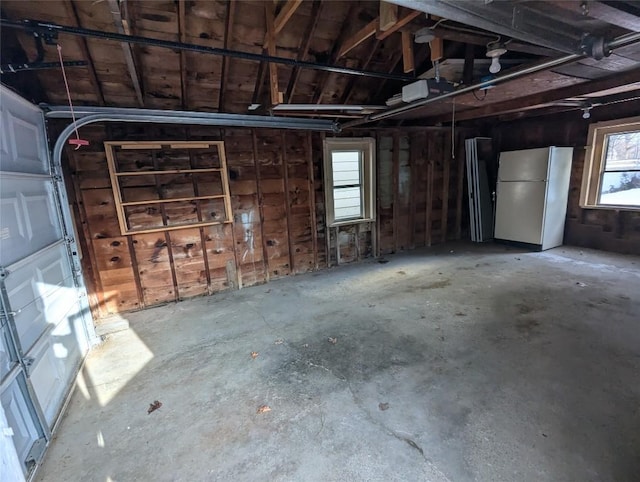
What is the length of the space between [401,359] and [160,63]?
3.66 metres

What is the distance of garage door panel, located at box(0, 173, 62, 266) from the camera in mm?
1819

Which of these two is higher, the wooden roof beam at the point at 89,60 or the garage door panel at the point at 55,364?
the wooden roof beam at the point at 89,60

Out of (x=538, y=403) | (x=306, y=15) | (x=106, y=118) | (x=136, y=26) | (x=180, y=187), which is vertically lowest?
(x=538, y=403)

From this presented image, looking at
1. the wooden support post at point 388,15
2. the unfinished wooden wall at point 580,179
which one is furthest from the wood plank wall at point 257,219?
the wooden support post at point 388,15

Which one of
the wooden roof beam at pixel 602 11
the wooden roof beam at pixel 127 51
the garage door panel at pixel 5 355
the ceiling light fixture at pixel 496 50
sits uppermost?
the wooden roof beam at pixel 127 51

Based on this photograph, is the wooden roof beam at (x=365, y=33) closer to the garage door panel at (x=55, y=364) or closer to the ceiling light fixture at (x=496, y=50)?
the ceiling light fixture at (x=496, y=50)

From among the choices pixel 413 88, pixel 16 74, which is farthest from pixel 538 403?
pixel 16 74

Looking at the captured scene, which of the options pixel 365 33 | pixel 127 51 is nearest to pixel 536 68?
pixel 365 33

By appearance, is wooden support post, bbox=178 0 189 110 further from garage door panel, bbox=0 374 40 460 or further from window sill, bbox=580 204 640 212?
window sill, bbox=580 204 640 212

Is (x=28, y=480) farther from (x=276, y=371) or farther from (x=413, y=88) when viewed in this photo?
(x=413, y=88)

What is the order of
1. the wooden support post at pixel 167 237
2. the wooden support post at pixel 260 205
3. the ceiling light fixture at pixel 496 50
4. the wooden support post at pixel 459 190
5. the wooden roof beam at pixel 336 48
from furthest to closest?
the wooden support post at pixel 459 190
the wooden support post at pixel 260 205
the wooden support post at pixel 167 237
the wooden roof beam at pixel 336 48
the ceiling light fixture at pixel 496 50

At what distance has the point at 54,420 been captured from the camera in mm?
2004

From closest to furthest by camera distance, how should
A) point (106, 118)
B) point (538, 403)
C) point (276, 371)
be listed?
point (538, 403), point (276, 371), point (106, 118)

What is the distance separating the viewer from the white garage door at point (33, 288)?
1682 millimetres
